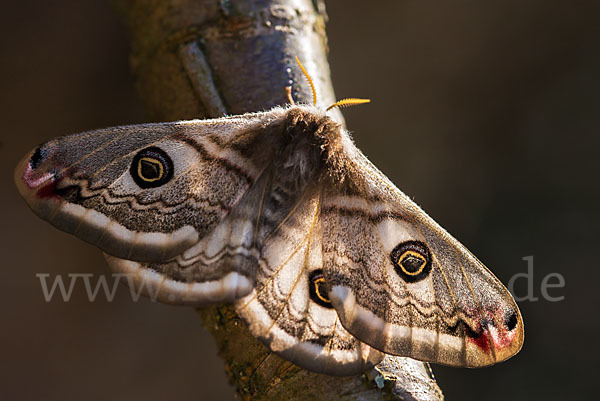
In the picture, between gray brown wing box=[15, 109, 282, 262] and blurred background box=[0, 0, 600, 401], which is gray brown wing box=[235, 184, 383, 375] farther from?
blurred background box=[0, 0, 600, 401]

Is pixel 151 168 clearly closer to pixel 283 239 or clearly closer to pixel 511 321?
pixel 283 239

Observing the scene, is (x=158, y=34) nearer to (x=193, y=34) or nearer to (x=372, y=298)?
(x=193, y=34)

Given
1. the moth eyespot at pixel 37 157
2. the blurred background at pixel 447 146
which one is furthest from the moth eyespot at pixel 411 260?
the blurred background at pixel 447 146

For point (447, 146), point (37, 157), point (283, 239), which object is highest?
point (37, 157)

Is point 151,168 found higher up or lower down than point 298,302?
higher up

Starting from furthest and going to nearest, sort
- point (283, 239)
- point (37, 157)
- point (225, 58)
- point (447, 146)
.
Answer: point (447, 146)
point (225, 58)
point (283, 239)
point (37, 157)

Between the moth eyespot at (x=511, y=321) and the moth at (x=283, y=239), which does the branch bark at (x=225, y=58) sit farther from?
the moth eyespot at (x=511, y=321)

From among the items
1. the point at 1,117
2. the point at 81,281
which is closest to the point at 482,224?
the point at 81,281

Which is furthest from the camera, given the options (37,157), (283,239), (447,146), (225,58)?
(447,146)

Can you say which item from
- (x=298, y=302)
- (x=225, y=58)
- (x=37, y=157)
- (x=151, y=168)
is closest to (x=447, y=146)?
(x=225, y=58)
